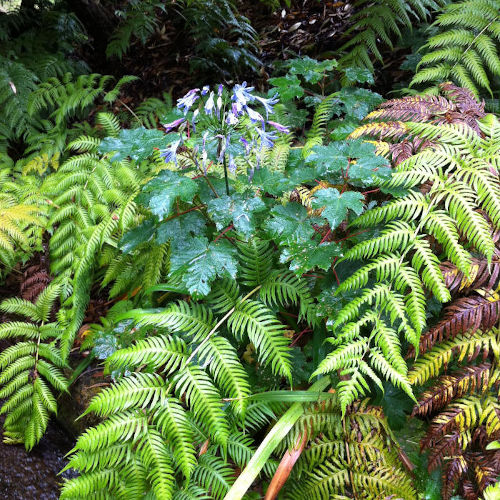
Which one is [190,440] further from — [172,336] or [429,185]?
[429,185]

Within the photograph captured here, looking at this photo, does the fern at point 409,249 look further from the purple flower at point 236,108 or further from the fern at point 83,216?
the fern at point 83,216

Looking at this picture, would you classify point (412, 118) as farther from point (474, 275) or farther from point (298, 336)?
point (298, 336)

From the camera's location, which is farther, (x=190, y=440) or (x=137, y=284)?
(x=137, y=284)

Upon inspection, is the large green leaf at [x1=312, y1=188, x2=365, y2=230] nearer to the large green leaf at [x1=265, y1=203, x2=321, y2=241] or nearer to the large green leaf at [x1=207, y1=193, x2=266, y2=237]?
the large green leaf at [x1=265, y1=203, x2=321, y2=241]

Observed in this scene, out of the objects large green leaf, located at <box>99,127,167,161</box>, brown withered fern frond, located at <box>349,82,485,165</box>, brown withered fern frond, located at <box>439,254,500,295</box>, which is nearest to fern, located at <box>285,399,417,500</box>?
brown withered fern frond, located at <box>439,254,500,295</box>

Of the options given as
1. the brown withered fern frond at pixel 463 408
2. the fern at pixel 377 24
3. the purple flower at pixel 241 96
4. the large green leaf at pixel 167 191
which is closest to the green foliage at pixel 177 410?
the large green leaf at pixel 167 191

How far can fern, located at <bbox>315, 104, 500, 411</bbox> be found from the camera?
5.30 ft

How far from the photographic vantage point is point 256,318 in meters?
1.81

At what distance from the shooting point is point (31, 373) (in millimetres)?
2477

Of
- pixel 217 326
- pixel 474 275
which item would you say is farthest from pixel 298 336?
pixel 474 275

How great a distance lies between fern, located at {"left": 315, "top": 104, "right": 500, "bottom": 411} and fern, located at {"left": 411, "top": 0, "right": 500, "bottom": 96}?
0.95 meters

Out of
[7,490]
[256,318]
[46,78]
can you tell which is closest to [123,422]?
[256,318]

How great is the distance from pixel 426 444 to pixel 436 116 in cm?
163

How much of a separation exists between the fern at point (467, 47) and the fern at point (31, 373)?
2.80 metres
